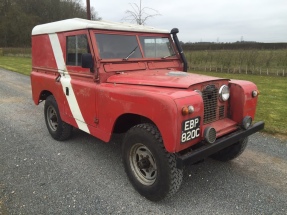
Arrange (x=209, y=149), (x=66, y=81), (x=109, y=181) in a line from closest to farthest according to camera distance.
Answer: (x=209, y=149) < (x=109, y=181) < (x=66, y=81)

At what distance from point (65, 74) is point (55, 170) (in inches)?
63.9

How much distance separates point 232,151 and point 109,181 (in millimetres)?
1892

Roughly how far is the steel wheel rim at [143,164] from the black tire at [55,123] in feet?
6.80

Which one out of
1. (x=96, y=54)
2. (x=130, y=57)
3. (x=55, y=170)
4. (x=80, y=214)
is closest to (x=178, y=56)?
(x=130, y=57)

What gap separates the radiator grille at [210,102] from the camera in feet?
10.8

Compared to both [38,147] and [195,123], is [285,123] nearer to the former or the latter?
[195,123]

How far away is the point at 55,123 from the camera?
5398 mm

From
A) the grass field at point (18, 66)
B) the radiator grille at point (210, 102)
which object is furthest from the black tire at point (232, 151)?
the grass field at point (18, 66)

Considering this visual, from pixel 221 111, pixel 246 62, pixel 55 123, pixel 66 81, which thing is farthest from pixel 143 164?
pixel 246 62

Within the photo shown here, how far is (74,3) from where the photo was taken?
1939 inches

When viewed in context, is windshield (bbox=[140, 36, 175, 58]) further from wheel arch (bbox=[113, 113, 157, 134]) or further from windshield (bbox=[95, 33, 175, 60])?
wheel arch (bbox=[113, 113, 157, 134])

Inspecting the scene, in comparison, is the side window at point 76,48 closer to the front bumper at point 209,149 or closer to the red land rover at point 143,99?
the red land rover at point 143,99

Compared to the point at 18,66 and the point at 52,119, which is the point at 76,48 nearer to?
the point at 52,119

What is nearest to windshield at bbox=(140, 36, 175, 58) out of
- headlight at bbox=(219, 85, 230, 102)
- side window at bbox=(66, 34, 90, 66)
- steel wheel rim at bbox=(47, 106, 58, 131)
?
side window at bbox=(66, 34, 90, 66)
